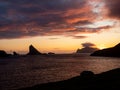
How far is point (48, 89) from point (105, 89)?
31.0 ft

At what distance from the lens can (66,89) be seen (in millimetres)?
30328

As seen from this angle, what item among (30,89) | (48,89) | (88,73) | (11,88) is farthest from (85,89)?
(11,88)

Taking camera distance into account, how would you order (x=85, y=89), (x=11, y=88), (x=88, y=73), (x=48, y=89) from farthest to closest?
(x=11, y=88), (x=88, y=73), (x=48, y=89), (x=85, y=89)

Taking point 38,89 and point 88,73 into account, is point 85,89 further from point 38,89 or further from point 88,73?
point 88,73

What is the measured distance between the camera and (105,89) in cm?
2631

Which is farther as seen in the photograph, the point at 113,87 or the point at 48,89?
the point at 48,89

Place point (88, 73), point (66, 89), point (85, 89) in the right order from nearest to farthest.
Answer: point (85, 89) < point (66, 89) < point (88, 73)

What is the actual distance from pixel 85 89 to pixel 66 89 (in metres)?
3.19

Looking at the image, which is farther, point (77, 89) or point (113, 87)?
point (77, 89)

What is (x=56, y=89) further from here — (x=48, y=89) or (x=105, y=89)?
(x=105, y=89)

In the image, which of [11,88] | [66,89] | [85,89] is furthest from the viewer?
[11,88]

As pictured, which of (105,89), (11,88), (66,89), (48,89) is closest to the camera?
(105,89)

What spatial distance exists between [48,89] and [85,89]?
6.77 metres

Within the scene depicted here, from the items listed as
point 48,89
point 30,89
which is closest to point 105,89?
point 48,89
